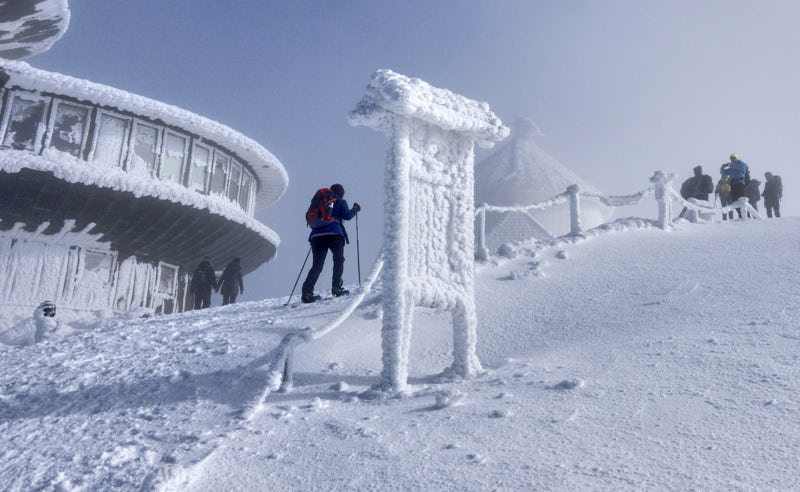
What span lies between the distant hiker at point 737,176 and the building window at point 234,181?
14.3 metres

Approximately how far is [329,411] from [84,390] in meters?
2.59

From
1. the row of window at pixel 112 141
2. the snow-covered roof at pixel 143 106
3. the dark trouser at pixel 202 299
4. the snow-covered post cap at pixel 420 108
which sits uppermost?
the snow-covered roof at pixel 143 106

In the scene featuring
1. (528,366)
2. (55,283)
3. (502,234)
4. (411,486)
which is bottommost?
(411,486)

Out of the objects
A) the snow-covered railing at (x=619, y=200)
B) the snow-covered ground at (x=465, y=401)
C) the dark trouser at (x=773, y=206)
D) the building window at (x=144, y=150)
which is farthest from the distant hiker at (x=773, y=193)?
the building window at (x=144, y=150)

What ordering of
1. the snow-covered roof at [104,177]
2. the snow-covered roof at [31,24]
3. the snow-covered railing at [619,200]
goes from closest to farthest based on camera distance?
the snow-covered railing at [619,200], the snow-covered roof at [31,24], the snow-covered roof at [104,177]

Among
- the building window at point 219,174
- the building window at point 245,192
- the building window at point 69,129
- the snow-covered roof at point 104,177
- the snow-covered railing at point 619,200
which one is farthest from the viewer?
the building window at point 245,192

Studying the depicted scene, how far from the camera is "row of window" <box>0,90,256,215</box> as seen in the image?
14148 millimetres

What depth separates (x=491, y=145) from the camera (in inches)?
241

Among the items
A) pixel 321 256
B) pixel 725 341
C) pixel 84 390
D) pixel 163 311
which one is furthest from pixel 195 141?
pixel 725 341

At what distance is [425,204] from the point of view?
5.34 meters

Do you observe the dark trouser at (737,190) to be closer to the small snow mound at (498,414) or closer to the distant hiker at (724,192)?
the distant hiker at (724,192)

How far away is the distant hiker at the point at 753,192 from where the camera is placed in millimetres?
14094

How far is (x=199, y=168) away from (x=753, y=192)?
15674 millimetres

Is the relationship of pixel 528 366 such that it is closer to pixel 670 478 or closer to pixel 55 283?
pixel 670 478
